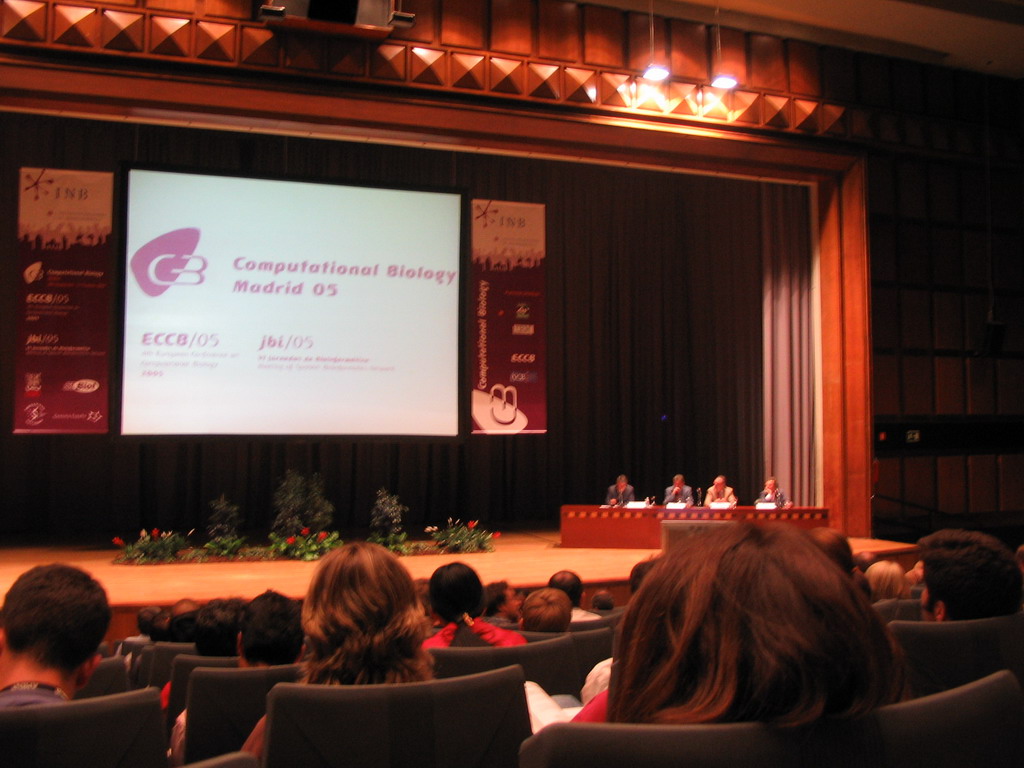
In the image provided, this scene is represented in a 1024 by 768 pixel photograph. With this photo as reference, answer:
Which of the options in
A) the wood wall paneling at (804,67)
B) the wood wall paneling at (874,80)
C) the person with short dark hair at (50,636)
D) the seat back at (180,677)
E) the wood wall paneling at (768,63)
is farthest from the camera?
the wood wall paneling at (874,80)

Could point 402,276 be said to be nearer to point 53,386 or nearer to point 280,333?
point 280,333

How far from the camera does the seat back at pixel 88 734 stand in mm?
1243

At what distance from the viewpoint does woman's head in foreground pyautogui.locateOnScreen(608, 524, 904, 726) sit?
0.79 metres

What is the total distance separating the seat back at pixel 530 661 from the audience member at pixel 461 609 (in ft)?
0.79

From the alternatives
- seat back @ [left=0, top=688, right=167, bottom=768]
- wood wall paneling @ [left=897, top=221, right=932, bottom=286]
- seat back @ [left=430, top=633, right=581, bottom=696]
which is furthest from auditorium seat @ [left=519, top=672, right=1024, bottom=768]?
wood wall paneling @ [left=897, top=221, right=932, bottom=286]

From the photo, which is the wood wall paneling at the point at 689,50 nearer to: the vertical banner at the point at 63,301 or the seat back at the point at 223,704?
the vertical banner at the point at 63,301

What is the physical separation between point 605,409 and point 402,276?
4.47 metres

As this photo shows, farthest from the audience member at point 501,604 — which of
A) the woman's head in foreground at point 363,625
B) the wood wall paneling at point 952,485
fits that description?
the wood wall paneling at point 952,485

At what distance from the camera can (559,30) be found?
8188mm

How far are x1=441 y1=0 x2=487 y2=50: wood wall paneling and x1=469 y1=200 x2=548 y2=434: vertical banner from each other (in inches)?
58.8

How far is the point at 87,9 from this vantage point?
22.8 ft

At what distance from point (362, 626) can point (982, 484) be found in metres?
9.87

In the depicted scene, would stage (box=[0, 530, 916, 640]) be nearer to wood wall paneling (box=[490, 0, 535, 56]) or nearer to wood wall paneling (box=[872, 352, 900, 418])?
wood wall paneling (box=[872, 352, 900, 418])

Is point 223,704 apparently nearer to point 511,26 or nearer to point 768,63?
point 511,26
